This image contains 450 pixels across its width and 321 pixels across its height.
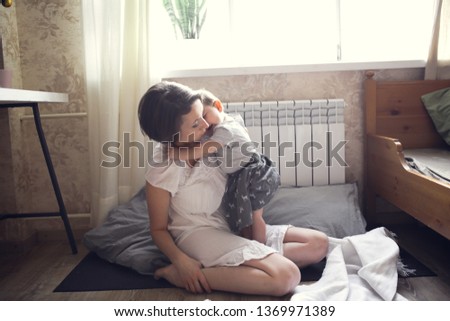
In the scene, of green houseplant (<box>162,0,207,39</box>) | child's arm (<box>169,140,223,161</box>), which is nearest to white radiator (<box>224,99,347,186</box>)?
green houseplant (<box>162,0,207,39</box>)

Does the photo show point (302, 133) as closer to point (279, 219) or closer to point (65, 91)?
point (279, 219)

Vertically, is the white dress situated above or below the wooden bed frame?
below

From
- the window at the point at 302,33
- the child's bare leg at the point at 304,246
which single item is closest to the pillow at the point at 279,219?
the child's bare leg at the point at 304,246

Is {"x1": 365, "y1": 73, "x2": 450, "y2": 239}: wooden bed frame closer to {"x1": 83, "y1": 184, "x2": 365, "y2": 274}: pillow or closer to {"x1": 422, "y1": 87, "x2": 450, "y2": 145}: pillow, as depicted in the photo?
{"x1": 422, "y1": 87, "x2": 450, "y2": 145}: pillow

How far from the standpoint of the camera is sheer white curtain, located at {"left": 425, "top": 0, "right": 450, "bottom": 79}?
6.28 ft

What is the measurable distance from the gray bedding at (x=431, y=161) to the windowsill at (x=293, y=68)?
427 millimetres

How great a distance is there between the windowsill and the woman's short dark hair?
75 cm

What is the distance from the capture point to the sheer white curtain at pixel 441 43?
75.4 inches

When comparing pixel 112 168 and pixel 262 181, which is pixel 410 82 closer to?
pixel 262 181

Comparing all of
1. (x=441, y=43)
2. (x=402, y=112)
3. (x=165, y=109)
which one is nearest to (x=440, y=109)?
(x=402, y=112)

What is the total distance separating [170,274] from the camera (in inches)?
54.6

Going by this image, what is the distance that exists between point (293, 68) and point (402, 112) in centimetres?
58

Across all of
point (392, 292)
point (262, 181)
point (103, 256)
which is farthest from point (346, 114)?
point (103, 256)
